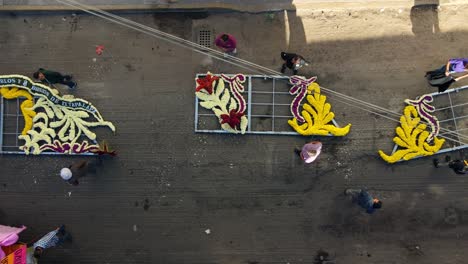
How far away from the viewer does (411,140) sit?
303 inches

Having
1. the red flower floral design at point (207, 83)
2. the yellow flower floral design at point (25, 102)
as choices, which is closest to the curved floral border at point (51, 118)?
the yellow flower floral design at point (25, 102)

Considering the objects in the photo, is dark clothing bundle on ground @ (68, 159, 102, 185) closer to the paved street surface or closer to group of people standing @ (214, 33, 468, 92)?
the paved street surface

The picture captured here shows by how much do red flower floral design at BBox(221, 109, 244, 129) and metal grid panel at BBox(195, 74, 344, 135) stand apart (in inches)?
8.0

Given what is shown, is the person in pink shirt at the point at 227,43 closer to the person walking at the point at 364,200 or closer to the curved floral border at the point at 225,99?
the curved floral border at the point at 225,99

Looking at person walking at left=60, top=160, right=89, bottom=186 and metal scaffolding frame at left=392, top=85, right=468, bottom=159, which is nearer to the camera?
person walking at left=60, top=160, right=89, bottom=186

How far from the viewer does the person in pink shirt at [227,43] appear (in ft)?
24.7

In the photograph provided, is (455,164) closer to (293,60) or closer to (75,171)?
(293,60)

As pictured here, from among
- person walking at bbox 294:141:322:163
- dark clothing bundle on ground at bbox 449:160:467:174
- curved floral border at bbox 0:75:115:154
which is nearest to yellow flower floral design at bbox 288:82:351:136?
person walking at bbox 294:141:322:163

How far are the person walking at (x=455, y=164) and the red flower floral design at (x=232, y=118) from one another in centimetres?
A: 404

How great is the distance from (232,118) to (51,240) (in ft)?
14.1

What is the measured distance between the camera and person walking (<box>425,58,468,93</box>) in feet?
23.2

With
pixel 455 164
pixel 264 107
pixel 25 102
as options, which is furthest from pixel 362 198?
pixel 25 102

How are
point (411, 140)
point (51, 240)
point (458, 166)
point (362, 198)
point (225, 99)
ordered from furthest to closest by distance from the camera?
point (225, 99)
point (411, 140)
point (51, 240)
point (362, 198)
point (458, 166)

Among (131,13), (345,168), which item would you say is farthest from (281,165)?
(131,13)
